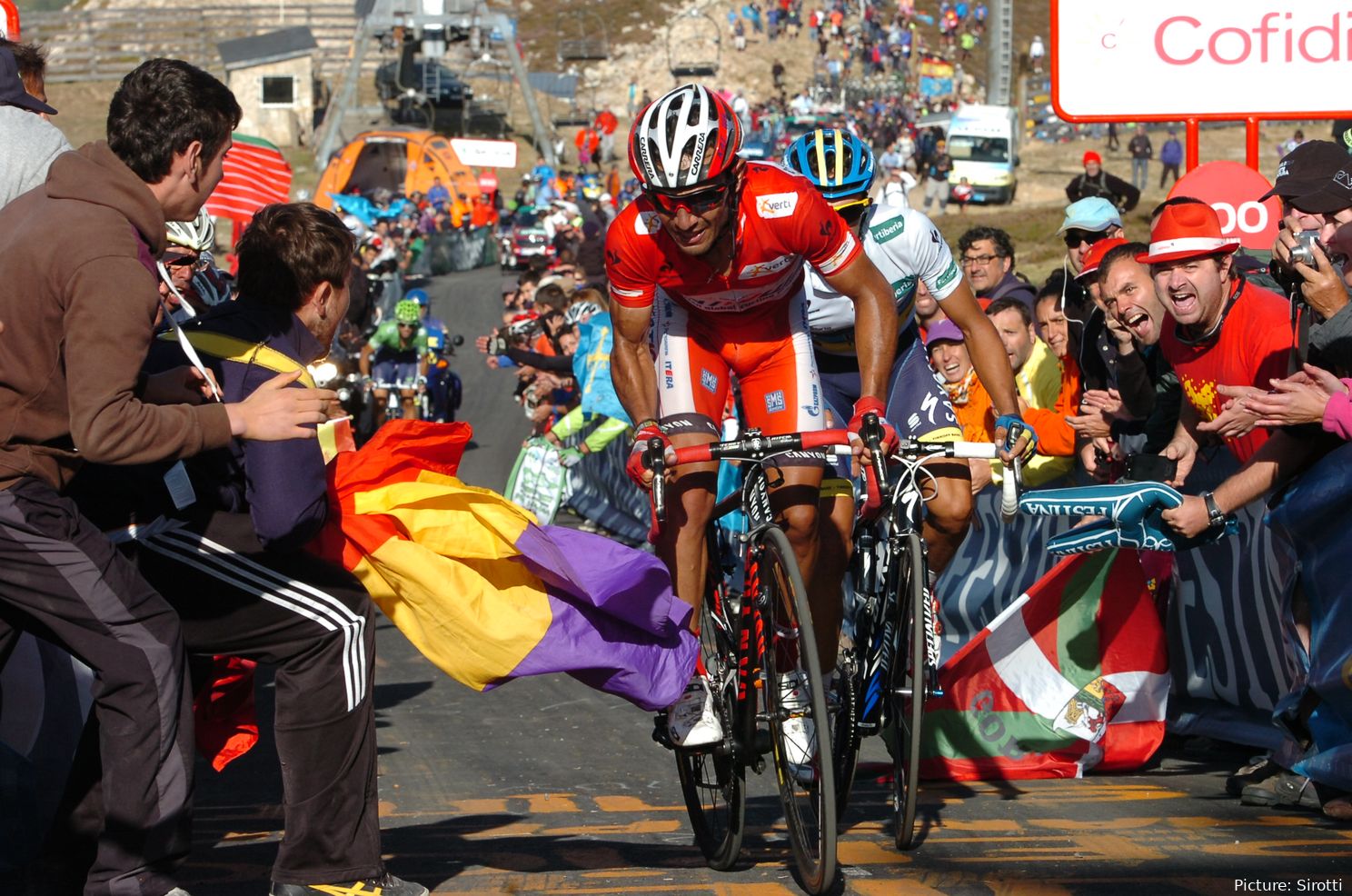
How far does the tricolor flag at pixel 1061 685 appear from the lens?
23.2ft

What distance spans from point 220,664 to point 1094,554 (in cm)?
387

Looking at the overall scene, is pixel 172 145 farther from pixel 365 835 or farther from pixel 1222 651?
pixel 1222 651

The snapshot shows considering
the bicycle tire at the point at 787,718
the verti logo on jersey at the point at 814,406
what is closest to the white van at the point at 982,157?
the verti logo on jersey at the point at 814,406

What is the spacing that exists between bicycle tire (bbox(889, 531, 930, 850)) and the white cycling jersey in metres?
1.49

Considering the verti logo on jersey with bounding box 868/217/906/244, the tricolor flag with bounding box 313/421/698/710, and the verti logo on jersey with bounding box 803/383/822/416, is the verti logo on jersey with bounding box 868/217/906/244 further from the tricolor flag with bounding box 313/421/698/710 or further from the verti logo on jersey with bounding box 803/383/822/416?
the tricolor flag with bounding box 313/421/698/710

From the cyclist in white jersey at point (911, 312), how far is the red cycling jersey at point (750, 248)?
1.87ft

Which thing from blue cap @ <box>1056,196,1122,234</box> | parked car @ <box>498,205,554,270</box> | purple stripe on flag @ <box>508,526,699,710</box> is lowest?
parked car @ <box>498,205,554,270</box>

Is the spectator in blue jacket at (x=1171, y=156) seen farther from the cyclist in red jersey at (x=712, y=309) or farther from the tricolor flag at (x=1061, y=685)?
the cyclist in red jersey at (x=712, y=309)

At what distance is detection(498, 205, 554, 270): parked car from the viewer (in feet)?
153

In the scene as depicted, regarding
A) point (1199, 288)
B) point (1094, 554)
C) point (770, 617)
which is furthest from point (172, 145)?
point (1094, 554)

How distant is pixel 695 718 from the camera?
5.55m

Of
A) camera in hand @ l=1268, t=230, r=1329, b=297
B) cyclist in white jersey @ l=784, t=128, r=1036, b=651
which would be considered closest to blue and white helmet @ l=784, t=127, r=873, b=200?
cyclist in white jersey @ l=784, t=128, r=1036, b=651

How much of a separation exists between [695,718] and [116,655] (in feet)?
6.79

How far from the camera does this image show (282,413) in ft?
13.8
